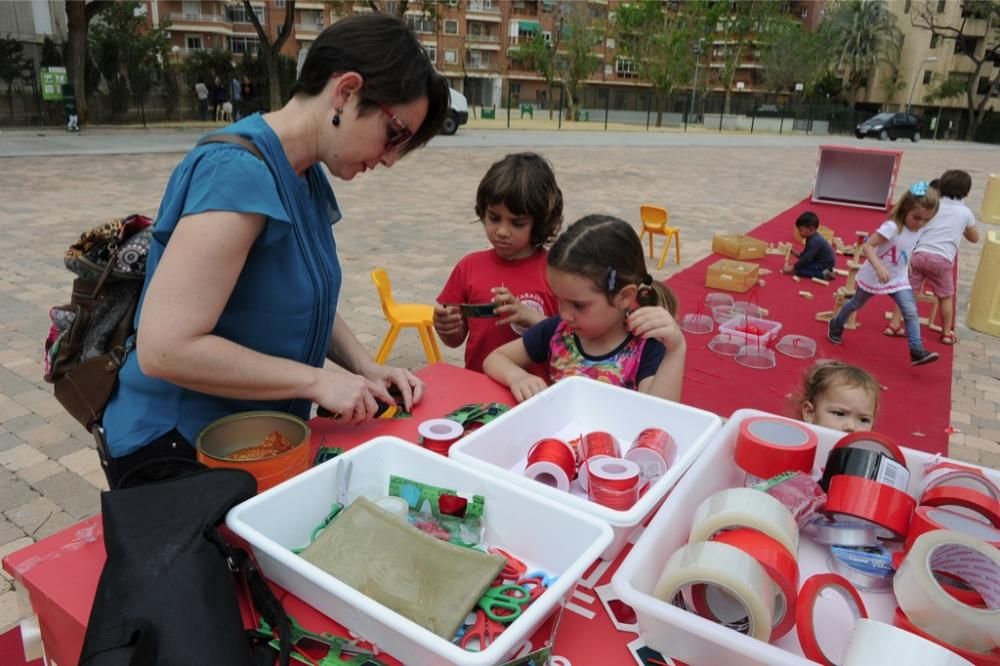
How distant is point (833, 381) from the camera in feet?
7.64

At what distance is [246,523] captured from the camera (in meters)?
1.15

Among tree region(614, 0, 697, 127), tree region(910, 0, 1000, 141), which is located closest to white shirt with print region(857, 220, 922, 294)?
tree region(614, 0, 697, 127)

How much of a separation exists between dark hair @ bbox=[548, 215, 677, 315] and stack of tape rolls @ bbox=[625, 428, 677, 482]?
656 millimetres

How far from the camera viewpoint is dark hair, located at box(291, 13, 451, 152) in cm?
150

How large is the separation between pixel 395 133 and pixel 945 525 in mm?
1281

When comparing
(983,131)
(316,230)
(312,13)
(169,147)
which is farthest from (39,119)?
(983,131)

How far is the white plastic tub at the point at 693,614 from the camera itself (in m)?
0.91

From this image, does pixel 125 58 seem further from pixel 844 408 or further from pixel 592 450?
pixel 592 450

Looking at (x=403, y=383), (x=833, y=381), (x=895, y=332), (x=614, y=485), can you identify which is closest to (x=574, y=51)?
(x=895, y=332)

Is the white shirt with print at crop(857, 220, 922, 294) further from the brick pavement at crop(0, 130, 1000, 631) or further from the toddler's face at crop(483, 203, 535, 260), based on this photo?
the toddler's face at crop(483, 203, 535, 260)

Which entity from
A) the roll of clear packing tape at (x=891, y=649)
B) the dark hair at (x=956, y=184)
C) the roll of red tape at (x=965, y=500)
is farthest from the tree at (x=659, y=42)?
the roll of clear packing tape at (x=891, y=649)

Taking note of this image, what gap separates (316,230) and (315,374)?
1.20 ft

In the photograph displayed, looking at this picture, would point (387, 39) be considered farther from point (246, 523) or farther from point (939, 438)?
point (939, 438)

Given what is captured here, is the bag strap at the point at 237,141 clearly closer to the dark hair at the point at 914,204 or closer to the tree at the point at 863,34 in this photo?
the dark hair at the point at 914,204
